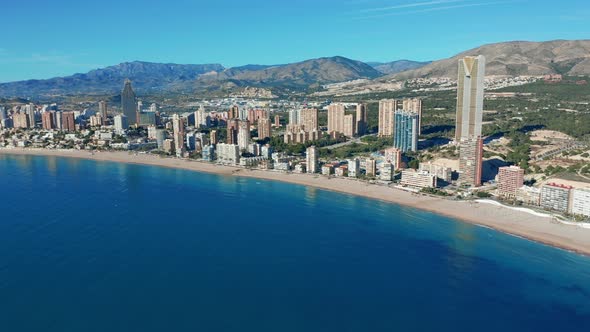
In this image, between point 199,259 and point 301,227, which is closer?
point 199,259

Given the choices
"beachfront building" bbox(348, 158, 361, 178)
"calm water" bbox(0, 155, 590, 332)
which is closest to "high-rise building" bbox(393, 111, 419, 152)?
"beachfront building" bbox(348, 158, 361, 178)

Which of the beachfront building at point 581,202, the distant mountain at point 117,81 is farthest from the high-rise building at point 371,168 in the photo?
the distant mountain at point 117,81

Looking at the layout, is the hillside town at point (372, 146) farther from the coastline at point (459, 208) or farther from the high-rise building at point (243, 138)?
the coastline at point (459, 208)

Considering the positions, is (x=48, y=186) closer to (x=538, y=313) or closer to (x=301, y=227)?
(x=301, y=227)

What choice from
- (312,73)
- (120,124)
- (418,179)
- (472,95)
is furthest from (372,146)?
(312,73)

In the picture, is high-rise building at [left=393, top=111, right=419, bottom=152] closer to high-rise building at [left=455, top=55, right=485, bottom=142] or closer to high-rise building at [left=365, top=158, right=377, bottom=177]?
high-rise building at [left=455, top=55, right=485, bottom=142]

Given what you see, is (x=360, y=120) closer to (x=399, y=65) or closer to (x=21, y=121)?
(x=21, y=121)

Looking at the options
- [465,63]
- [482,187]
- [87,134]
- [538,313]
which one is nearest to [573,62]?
[465,63]
